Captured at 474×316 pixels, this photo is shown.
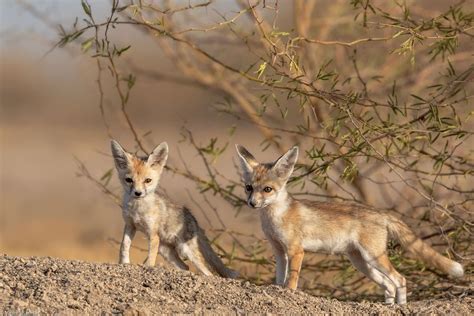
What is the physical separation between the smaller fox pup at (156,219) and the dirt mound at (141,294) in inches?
36.1

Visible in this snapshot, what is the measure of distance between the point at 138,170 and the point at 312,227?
137 cm

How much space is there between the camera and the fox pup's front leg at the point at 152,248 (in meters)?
7.41

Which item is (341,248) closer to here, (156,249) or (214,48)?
(156,249)

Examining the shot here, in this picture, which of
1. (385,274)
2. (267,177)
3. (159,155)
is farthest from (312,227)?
(159,155)

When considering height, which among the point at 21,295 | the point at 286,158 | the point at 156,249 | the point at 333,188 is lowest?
the point at 21,295

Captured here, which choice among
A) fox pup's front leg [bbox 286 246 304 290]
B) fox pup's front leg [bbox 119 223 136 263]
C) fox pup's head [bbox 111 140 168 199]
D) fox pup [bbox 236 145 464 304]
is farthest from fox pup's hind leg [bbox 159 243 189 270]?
fox pup's front leg [bbox 286 246 304 290]

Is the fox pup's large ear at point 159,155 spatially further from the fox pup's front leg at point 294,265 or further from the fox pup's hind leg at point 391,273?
the fox pup's hind leg at point 391,273

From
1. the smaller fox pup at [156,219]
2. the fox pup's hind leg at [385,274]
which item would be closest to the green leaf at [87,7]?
the smaller fox pup at [156,219]

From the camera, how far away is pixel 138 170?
25.1ft

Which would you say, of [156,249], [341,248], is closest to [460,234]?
[341,248]

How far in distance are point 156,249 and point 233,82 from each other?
4.25 m

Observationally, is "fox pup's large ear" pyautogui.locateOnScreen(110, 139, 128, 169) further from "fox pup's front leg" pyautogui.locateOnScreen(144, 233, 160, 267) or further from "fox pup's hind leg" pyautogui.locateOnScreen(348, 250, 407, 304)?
"fox pup's hind leg" pyautogui.locateOnScreen(348, 250, 407, 304)

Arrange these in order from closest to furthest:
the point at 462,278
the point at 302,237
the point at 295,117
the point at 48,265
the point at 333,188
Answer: the point at 48,265 < the point at 302,237 < the point at 462,278 < the point at 333,188 < the point at 295,117

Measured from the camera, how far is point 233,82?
37.7ft
